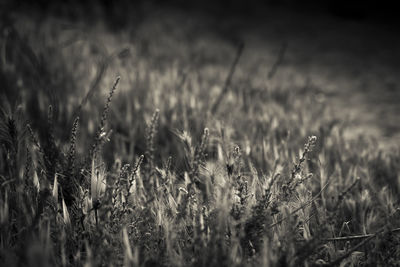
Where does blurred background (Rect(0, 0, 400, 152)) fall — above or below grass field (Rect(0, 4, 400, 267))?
above

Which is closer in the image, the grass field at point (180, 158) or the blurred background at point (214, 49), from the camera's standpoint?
the grass field at point (180, 158)

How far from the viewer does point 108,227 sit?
26.1 inches

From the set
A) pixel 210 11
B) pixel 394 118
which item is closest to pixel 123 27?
pixel 210 11

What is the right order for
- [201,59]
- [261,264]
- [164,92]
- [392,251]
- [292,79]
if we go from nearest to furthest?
[261,264]
[392,251]
[164,92]
[292,79]
[201,59]

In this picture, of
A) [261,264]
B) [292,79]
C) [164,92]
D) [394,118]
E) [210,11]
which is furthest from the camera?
[210,11]

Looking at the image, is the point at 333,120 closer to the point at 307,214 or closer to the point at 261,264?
the point at 307,214

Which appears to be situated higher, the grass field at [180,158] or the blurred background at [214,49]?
the blurred background at [214,49]

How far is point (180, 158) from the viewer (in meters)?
1.07

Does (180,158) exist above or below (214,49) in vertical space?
below

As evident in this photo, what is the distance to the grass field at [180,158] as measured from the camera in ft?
2.04

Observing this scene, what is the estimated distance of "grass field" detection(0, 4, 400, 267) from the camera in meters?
0.62

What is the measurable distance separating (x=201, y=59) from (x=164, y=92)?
0.84 meters

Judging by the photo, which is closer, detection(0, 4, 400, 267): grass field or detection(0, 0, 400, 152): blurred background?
detection(0, 4, 400, 267): grass field

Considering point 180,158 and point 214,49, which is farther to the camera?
point 214,49
